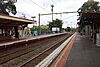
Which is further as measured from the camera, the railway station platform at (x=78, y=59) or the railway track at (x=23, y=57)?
the railway track at (x=23, y=57)

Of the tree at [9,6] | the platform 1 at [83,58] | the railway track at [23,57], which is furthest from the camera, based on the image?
the tree at [9,6]

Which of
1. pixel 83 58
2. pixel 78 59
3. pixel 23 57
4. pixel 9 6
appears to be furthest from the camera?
pixel 9 6

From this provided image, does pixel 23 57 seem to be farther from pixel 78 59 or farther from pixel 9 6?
pixel 9 6

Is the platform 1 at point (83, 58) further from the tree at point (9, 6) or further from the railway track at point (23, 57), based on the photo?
the tree at point (9, 6)

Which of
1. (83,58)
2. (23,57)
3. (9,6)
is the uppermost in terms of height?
(9,6)

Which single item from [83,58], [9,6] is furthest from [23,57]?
[9,6]

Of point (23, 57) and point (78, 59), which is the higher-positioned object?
point (78, 59)

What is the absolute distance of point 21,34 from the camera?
234 feet

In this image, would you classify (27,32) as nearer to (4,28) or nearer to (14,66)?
(4,28)

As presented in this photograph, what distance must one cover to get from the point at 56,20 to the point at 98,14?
126 meters

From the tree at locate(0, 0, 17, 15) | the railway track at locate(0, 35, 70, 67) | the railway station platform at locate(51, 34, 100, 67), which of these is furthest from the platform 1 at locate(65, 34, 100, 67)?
the tree at locate(0, 0, 17, 15)

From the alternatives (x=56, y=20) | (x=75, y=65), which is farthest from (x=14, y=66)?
(x=56, y=20)

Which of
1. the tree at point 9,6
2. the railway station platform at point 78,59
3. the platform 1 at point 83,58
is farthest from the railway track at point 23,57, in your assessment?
the tree at point 9,6

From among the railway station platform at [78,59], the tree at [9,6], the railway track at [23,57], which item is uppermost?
the tree at [9,6]
